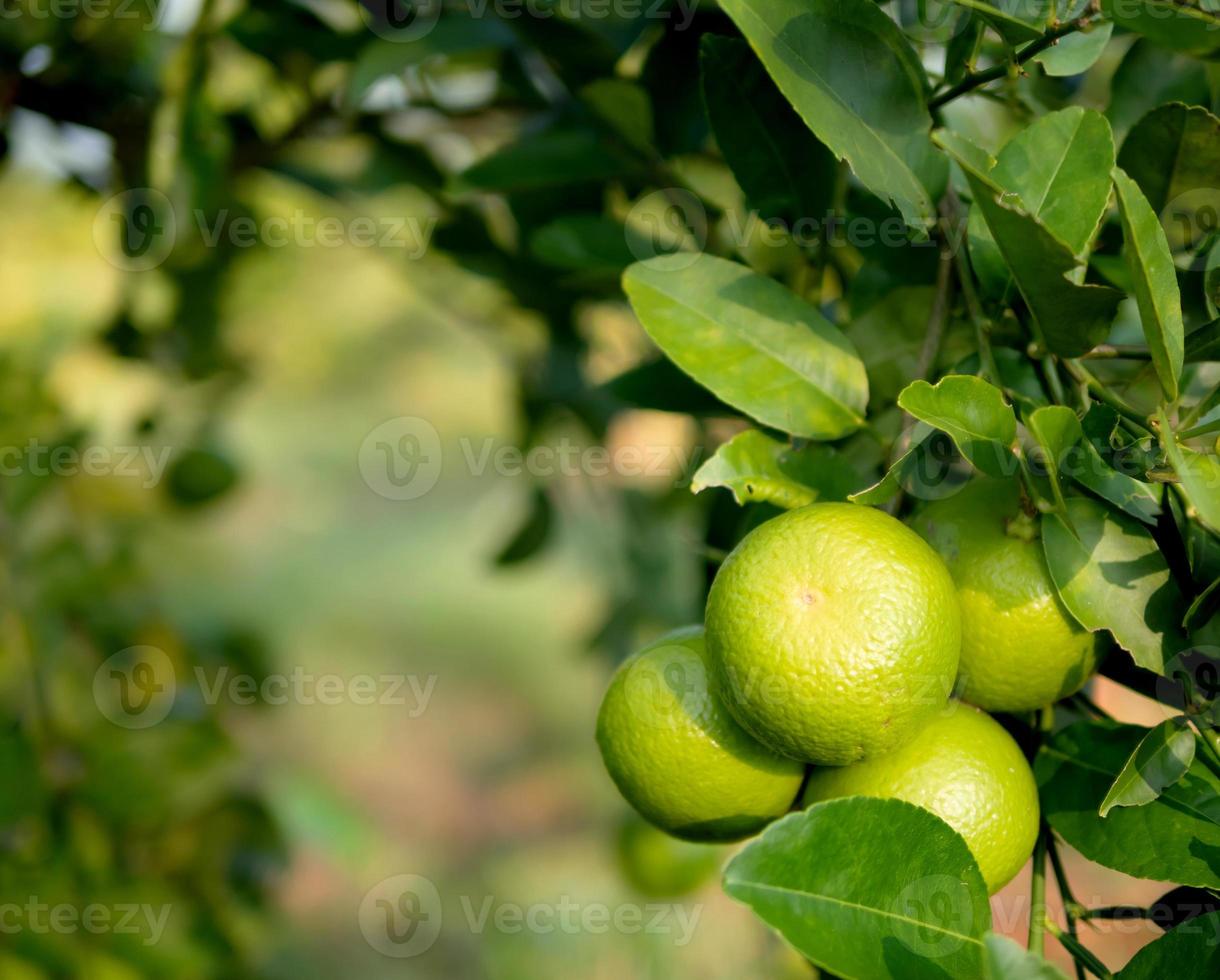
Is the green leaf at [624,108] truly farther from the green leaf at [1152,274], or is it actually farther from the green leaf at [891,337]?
the green leaf at [1152,274]

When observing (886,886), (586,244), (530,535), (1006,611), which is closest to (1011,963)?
(886,886)

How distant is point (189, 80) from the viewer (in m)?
0.93

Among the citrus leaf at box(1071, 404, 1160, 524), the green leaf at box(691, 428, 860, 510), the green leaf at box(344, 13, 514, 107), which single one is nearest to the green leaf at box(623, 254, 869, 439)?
the green leaf at box(691, 428, 860, 510)

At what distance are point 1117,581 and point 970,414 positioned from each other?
0.39 feet

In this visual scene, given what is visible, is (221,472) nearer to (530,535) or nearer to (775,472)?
(530,535)

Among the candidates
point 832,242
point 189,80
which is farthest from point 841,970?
point 189,80

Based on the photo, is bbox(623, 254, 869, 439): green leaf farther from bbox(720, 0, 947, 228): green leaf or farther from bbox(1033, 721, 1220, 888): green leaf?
bbox(1033, 721, 1220, 888): green leaf

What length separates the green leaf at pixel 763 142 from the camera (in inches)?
25.9

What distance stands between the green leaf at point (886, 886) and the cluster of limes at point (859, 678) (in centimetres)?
4

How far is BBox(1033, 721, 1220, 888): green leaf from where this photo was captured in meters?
0.51

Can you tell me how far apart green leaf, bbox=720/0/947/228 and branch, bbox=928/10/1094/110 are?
0.05 feet

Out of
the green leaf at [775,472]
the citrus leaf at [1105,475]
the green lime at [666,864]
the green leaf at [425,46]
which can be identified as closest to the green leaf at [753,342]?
the green leaf at [775,472]

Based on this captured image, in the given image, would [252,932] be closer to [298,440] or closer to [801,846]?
[801,846]

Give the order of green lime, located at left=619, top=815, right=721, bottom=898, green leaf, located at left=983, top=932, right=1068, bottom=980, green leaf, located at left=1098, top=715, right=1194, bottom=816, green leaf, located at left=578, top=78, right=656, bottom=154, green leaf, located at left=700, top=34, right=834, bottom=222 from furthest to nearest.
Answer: green lime, located at left=619, top=815, right=721, bottom=898, green leaf, located at left=578, top=78, right=656, bottom=154, green leaf, located at left=700, top=34, right=834, bottom=222, green leaf, located at left=1098, top=715, right=1194, bottom=816, green leaf, located at left=983, top=932, right=1068, bottom=980
